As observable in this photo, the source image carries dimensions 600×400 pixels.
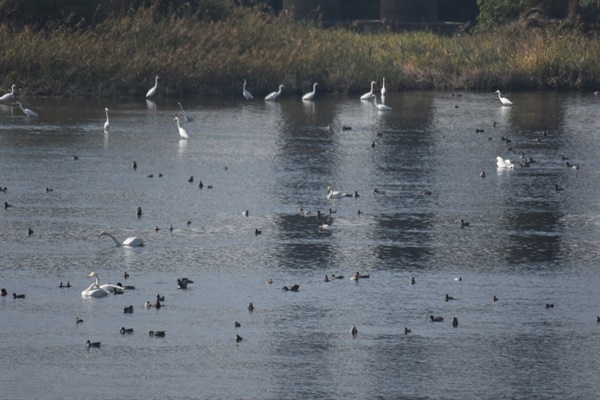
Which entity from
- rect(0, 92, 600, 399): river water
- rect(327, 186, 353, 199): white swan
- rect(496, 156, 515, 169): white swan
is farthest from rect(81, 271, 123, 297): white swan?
rect(496, 156, 515, 169): white swan

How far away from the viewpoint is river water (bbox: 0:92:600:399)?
1178 cm

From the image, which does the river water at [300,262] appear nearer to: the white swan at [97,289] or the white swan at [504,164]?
the white swan at [97,289]

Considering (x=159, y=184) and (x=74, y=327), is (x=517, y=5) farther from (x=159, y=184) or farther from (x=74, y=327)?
(x=74, y=327)

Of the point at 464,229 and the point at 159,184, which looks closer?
the point at 464,229

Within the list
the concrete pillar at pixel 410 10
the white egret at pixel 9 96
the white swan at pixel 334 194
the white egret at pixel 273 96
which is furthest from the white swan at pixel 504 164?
the concrete pillar at pixel 410 10

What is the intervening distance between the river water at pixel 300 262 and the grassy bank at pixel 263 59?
21.9 ft

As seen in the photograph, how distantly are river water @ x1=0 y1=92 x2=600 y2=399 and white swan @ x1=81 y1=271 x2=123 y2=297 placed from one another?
8cm

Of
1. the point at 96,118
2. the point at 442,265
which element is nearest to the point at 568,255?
the point at 442,265

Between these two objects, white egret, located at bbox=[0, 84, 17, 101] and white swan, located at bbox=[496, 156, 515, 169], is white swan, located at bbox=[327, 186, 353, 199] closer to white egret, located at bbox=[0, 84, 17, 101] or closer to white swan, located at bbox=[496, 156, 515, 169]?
white swan, located at bbox=[496, 156, 515, 169]

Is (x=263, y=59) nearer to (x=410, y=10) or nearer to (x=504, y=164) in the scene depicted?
(x=504, y=164)

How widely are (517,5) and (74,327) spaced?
37.8 m

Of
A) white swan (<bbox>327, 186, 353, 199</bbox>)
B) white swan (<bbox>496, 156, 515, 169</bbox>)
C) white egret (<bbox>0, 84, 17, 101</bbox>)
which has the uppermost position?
white swan (<bbox>327, 186, 353, 199</bbox>)

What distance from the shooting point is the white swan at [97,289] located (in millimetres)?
14125

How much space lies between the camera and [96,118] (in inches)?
Answer: 1167
